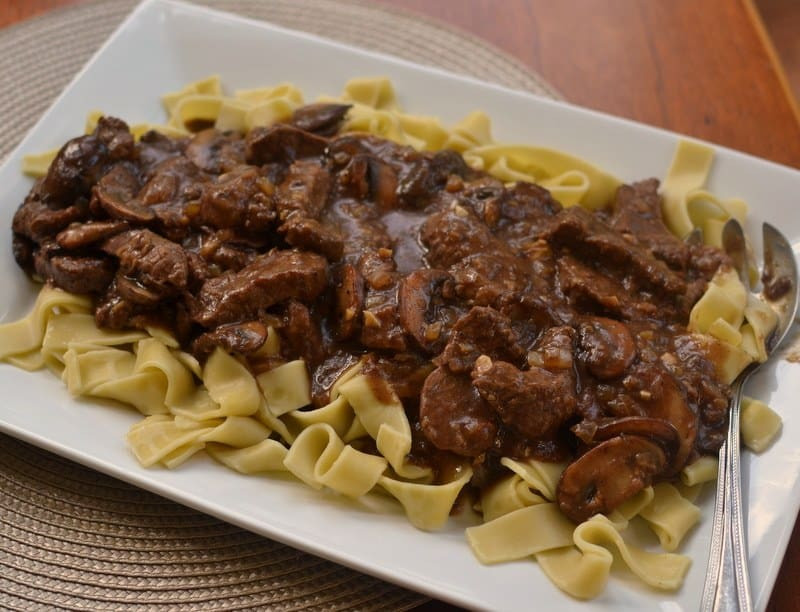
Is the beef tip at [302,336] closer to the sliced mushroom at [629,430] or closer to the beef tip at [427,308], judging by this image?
the beef tip at [427,308]

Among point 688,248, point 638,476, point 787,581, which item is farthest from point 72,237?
point 787,581

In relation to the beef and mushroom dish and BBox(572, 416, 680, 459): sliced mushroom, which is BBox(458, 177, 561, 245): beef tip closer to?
the beef and mushroom dish

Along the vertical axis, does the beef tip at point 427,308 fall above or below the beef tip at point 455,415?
above

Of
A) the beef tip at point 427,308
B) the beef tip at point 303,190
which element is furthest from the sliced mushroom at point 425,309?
the beef tip at point 303,190

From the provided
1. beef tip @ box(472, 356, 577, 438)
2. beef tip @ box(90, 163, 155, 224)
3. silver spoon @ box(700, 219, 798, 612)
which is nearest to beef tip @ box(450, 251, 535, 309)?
beef tip @ box(472, 356, 577, 438)

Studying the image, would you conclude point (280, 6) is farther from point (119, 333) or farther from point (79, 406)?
point (79, 406)

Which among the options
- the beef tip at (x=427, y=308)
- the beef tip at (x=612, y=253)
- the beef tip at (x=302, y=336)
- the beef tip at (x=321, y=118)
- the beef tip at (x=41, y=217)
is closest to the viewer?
the beef tip at (x=427, y=308)
